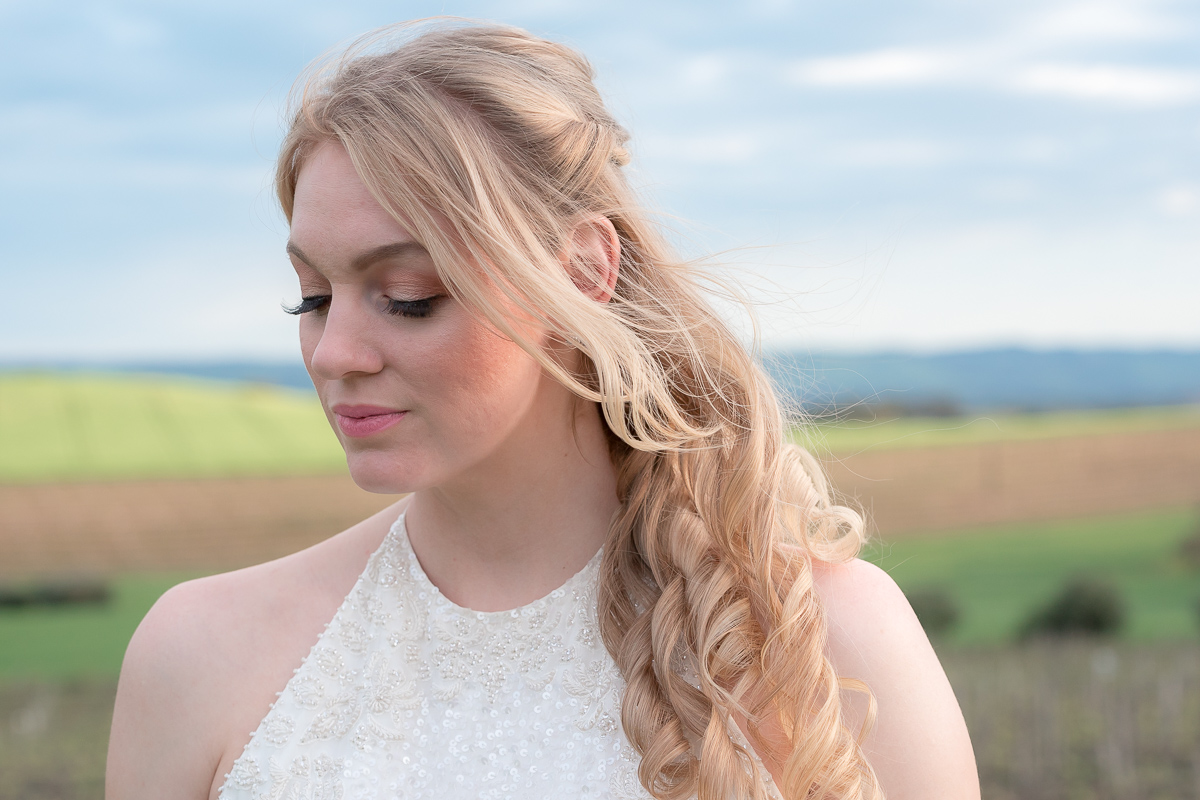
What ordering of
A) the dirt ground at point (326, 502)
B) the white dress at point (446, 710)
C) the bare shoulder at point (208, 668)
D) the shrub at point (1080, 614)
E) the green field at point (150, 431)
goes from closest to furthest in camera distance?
the white dress at point (446, 710), the bare shoulder at point (208, 668), the shrub at point (1080, 614), the dirt ground at point (326, 502), the green field at point (150, 431)

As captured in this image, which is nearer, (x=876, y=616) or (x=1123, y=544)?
(x=876, y=616)

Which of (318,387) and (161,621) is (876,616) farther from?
(161,621)

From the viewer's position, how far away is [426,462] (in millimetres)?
1589

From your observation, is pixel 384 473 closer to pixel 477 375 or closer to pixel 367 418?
pixel 367 418

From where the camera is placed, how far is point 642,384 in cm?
172

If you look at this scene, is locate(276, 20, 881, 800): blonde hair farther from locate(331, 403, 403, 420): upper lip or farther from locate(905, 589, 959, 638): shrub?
locate(905, 589, 959, 638): shrub

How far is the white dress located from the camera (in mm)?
1680

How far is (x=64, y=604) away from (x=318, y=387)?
901 cm

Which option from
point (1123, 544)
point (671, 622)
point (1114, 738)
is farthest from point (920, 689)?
point (1123, 544)

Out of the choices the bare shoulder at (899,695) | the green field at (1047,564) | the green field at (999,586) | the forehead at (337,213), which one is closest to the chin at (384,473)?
the forehead at (337,213)

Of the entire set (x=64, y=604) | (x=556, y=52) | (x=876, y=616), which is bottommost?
(x=64, y=604)

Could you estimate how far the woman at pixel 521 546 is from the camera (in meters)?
1.55

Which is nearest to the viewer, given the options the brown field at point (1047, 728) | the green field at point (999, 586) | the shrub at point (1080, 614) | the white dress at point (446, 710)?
the white dress at point (446, 710)

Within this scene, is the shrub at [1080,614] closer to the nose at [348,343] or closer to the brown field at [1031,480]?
the brown field at [1031,480]
